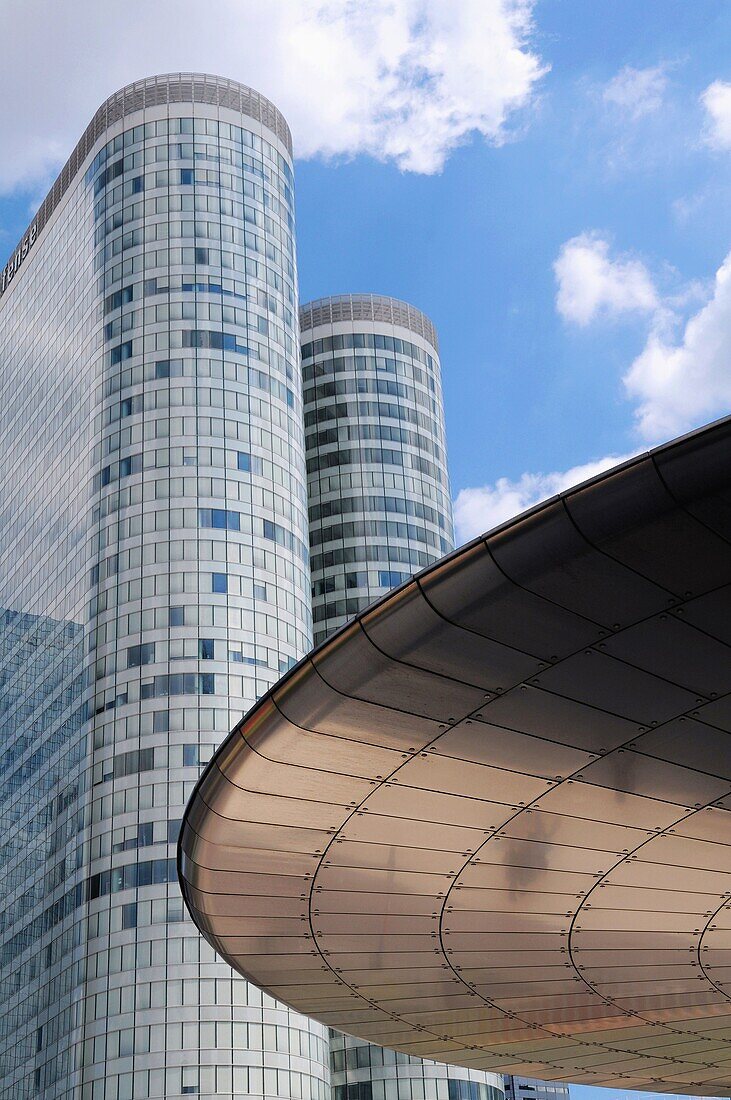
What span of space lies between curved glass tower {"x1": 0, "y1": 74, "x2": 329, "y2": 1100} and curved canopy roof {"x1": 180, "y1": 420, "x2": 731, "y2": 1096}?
2635 inches

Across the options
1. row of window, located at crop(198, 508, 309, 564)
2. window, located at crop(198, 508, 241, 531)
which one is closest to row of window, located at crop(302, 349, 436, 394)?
row of window, located at crop(198, 508, 309, 564)

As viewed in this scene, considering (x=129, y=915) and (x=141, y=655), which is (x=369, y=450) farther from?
(x=129, y=915)

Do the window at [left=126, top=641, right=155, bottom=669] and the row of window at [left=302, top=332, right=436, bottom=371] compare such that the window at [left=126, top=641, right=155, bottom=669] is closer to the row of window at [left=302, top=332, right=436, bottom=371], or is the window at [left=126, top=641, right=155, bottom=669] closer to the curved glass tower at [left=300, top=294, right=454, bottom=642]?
the curved glass tower at [left=300, top=294, right=454, bottom=642]

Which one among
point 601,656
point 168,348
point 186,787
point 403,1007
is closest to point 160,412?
point 168,348

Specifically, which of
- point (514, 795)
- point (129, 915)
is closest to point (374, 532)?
point (129, 915)

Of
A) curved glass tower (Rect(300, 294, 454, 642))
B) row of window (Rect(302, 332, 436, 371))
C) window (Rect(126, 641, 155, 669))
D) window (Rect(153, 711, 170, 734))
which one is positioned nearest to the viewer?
window (Rect(153, 711, 170, 734))

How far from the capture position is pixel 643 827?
53.9ft

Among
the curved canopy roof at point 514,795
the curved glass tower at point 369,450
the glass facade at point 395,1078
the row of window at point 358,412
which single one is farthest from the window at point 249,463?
the curved canopy roof at point 514,795

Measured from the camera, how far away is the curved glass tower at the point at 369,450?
12700 centimetres

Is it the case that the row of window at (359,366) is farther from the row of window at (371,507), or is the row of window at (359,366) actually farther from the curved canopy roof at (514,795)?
the curved canopy roof at (514,795)

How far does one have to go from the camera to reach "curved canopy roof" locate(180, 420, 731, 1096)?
11805mm

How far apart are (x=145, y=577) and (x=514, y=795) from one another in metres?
84.0

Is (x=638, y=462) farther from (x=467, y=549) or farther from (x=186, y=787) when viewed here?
(x=186, y=787)

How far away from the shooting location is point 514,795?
615 inches
